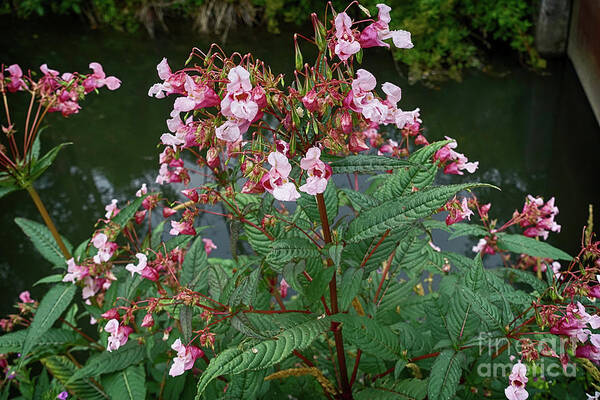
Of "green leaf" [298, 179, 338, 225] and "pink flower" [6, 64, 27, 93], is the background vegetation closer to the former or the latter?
"pink flower" [6, 64, 27, 93]

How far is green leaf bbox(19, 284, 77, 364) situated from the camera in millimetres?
1169

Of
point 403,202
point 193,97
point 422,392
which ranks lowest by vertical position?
point 422,392

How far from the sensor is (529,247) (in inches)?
50.6

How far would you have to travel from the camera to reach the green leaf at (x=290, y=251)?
82 cm

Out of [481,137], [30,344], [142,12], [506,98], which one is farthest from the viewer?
[142,12]

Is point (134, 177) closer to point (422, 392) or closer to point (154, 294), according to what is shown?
point (154, 294)

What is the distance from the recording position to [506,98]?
143 inches

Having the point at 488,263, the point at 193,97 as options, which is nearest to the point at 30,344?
the point at 193,97

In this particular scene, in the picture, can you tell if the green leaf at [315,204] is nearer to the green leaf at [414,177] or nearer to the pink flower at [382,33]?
the green leaf at [414,177]

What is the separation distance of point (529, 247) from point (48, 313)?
123 centimetres

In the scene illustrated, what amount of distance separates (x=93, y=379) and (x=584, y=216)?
2385 mm

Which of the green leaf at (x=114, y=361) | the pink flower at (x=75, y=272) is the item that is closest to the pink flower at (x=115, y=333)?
the green leaf at (x=114, y=361)

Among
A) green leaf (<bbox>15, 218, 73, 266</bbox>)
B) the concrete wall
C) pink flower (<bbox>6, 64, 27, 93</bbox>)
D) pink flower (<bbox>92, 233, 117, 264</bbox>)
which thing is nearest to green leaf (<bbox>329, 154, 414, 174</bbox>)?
pink flower (<bbox>92, 233, 117, 264</bbox>)

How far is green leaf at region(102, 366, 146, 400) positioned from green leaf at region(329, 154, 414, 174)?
75 cm
